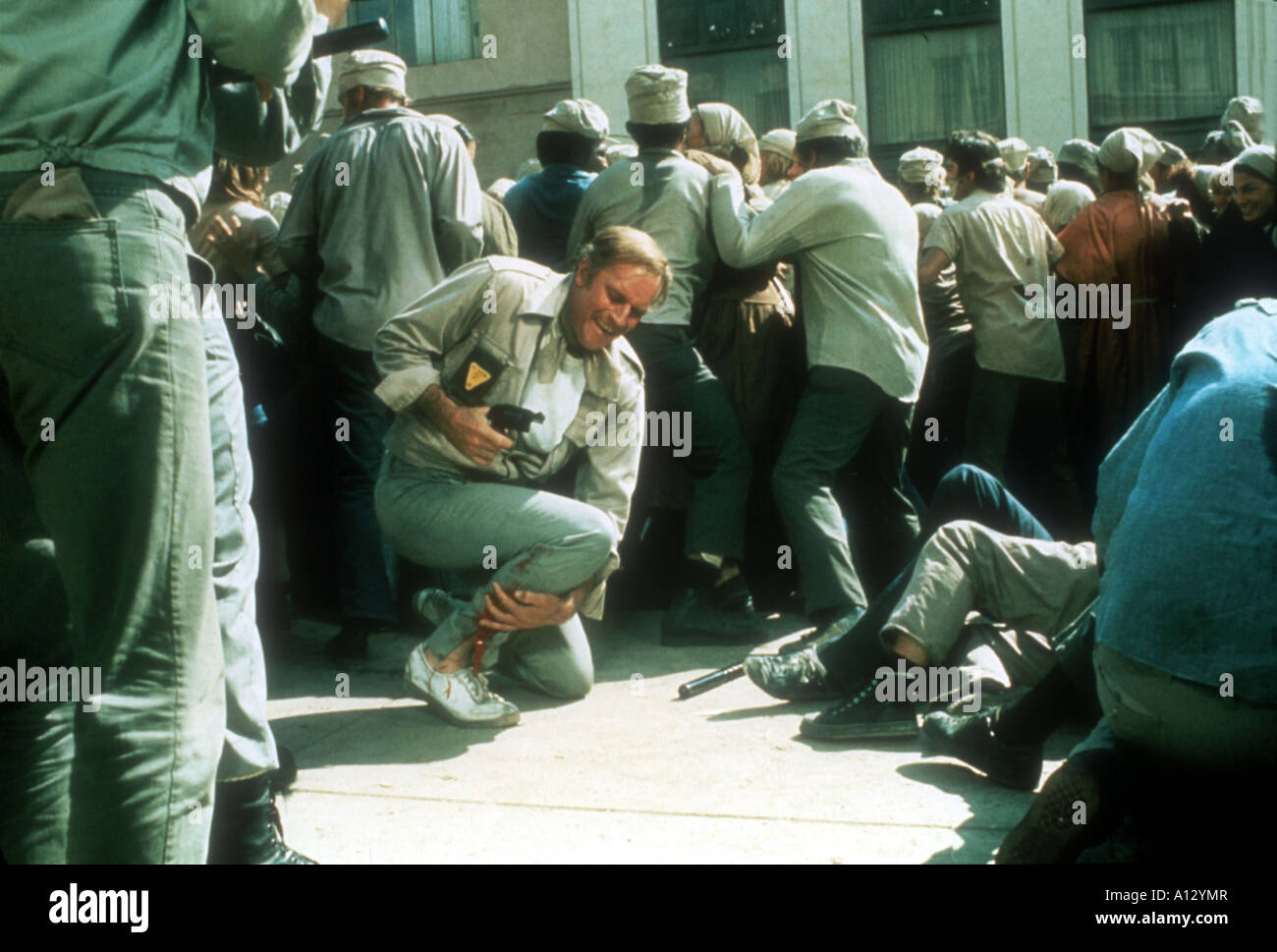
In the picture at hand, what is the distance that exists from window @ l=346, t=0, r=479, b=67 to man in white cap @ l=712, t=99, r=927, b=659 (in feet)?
46.0

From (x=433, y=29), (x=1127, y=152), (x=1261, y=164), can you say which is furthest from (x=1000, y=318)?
(x=433, y=29)

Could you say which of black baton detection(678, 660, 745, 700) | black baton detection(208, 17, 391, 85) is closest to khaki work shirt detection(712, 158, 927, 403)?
black baton detection(678, 660, 745, 700)

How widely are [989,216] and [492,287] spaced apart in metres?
2.63

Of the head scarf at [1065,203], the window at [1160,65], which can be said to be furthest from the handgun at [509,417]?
the window at [1160,65]

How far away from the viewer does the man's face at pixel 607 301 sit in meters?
4.27

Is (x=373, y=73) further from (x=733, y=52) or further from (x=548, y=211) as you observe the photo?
(x=733, y=52)

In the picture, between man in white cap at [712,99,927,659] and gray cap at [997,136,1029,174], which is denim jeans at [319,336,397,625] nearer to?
man in white cap at [712,99,927,659]

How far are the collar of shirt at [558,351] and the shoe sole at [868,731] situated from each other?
1.25m

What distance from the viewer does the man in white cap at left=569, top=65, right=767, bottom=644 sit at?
207 inches

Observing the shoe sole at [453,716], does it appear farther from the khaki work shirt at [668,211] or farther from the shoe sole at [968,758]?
the khaki work shirt at [668,211]

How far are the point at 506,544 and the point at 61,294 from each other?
2.38 m
